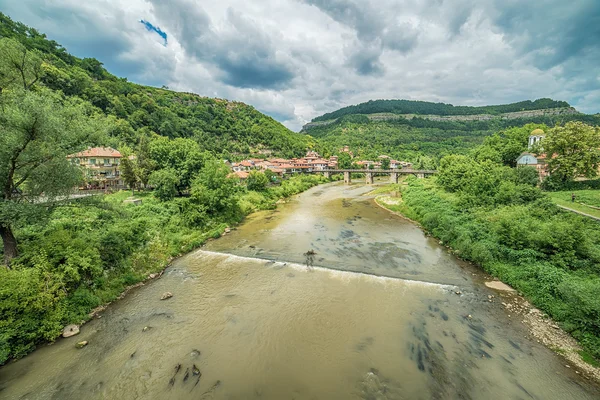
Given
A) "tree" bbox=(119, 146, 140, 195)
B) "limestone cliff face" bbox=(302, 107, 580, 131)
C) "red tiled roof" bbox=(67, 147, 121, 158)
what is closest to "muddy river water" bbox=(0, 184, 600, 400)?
"tree" bbox=(119, 146, 140, 195)

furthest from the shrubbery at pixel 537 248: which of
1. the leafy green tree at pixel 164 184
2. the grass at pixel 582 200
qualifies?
the leafy green tree at pixel 164 184

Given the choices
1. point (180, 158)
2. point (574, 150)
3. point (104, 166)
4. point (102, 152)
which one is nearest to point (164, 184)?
point (180, 158)

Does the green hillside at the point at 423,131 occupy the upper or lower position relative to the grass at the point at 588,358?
upper

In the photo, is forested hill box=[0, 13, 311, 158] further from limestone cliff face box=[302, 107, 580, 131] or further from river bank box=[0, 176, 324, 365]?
limestone cliff face box=[302, 107, 580, 131]

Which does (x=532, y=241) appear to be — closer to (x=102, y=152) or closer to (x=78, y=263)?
(x=78, y=263)

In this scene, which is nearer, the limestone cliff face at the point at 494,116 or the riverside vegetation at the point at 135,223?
the riverside vegetation at the point at 135,223

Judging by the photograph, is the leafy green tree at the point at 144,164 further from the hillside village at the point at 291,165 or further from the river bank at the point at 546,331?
the river bank at the point at 546,331
